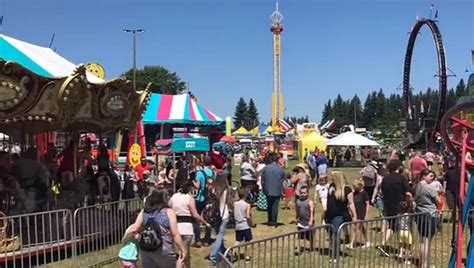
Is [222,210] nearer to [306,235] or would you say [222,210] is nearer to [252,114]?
[306,235]

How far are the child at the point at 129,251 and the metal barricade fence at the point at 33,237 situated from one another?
1.75 metres

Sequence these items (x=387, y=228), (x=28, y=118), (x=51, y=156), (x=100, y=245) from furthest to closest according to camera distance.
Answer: (x=51, y=156) < (x=28, y=118) < (x=100, y=245) < (x=387, y=228)

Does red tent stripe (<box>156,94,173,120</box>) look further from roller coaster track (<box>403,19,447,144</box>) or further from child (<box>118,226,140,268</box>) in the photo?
roller coaster track (<box>403,19,447,144</box>)

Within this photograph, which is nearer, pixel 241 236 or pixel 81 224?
pixel 81 224

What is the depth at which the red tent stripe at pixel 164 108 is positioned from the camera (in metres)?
22.5

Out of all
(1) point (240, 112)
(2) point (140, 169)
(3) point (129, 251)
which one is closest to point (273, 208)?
(2) point (140, 169)

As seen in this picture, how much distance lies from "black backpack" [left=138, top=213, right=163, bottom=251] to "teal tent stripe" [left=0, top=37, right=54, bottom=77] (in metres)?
4.85

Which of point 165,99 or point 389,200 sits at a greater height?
point 165,99

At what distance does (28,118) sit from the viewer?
8391 millimetres

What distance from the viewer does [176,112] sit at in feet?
74.0

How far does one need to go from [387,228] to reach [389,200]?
1.41 m

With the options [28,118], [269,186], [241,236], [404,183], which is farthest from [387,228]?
[28,118]

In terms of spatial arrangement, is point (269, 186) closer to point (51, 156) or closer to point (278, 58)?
point (51, 156)

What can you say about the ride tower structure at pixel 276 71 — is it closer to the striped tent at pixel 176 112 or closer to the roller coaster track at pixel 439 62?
the roller coaster track at pixel 439 62
